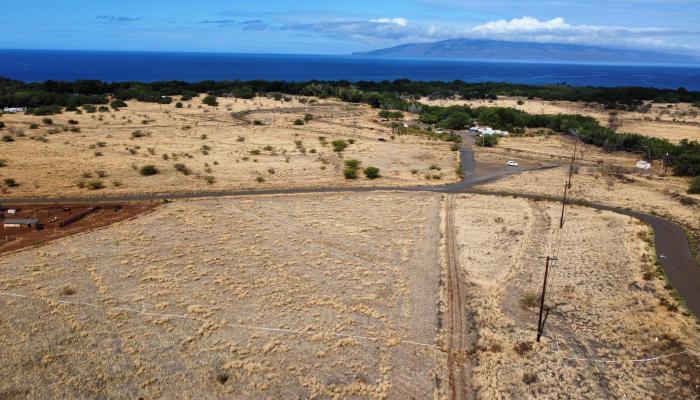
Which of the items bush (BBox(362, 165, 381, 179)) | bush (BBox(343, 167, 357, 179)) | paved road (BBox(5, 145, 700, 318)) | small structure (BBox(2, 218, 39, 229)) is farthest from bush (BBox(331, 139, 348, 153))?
small structure (BBox(2, 218, 39, 229))

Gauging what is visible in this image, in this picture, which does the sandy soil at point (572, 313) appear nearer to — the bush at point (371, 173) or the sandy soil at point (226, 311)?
the sandy soil at point (226, 311)

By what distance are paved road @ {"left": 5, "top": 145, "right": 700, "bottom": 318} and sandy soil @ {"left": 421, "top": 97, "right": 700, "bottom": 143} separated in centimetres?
3295

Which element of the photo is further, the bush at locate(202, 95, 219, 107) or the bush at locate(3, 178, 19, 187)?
the bush at locate(202, 95, 219, 107)

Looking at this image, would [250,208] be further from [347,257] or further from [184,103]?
[184,103]

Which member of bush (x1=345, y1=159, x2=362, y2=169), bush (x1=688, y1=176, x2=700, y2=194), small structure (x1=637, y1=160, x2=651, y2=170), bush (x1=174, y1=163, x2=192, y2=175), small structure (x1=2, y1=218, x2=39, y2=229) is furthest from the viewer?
small structure (x1=637, y1=160, x2=651, y2=170)

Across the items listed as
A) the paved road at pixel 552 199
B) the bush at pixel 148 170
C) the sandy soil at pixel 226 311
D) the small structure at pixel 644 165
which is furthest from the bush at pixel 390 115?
the sandy soil at pixel 226 311

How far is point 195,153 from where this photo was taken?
50.2m

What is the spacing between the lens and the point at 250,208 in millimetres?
34125

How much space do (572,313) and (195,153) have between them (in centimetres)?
3973

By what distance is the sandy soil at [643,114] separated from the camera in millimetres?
71250

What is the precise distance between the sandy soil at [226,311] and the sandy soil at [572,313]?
231 centimetres

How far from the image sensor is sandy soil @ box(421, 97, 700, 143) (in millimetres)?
71250

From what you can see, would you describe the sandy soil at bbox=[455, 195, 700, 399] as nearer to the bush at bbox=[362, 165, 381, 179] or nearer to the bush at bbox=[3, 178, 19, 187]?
the bush at bbox=[362, 165, 381, 179]

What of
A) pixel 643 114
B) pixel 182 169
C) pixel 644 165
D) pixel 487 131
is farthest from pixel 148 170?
pixel 643 114
